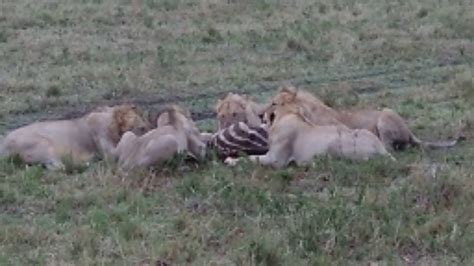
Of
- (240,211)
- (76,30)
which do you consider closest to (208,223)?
(240,211)

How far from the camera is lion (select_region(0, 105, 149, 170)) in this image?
31.6 feet

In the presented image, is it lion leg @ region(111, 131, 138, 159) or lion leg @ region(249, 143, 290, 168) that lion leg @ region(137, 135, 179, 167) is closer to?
lion leg @ region(111, 131, 138, 159)

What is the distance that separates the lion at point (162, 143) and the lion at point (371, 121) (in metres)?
0.88

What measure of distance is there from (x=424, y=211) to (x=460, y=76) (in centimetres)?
656

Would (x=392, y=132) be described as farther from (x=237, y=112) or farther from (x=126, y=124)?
(x=126, y=124)

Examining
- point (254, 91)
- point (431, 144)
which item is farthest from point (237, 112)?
point (254, 91)

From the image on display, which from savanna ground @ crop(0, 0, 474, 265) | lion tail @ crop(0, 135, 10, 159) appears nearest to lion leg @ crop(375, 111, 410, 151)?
savanna ground @ crop(0, 0, 474, 265)

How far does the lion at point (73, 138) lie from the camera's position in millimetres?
9625

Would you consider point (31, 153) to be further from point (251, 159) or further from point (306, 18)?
point (306, 18)

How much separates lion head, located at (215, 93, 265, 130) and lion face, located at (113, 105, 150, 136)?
0.65 meters

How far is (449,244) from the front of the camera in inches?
281

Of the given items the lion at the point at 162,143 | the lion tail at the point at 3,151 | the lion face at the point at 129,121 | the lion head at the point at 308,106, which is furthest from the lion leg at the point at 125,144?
the lion head at the point at 308,106

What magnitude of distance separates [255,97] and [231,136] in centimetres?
345

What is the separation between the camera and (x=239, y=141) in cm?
981
